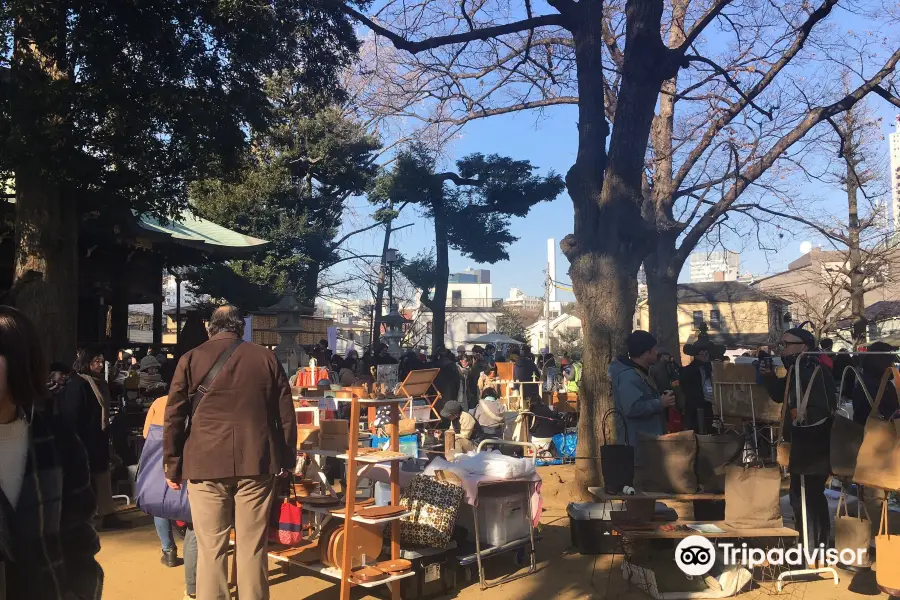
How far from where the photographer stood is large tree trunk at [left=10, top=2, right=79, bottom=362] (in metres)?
7.80

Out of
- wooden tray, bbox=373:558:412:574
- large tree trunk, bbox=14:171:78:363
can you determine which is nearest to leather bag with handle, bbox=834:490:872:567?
wooden tray, bbox=373:558:412:574

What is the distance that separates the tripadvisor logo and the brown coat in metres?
2.61

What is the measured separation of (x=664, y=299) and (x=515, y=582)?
526 inches

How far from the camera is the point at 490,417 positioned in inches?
425

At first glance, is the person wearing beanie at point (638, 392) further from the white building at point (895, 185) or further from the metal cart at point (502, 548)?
the white building at point (895, 185)

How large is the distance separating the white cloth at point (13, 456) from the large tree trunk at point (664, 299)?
52.4 feet

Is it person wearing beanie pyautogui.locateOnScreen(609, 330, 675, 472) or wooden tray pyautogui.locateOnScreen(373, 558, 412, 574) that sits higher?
person wearing beanie pyautogui.locateOnScreen(609, 330, 675, 472)

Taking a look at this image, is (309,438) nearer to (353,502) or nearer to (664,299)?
(353,502)

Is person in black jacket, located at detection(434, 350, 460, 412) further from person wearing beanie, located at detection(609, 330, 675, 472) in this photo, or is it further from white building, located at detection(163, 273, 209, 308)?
person wearing beanie, located at detection(609, 330, 675, 472)

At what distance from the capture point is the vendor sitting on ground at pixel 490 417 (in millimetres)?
10797

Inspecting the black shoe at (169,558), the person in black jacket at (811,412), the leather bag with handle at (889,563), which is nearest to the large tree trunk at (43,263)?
the black shoe at (169,558)

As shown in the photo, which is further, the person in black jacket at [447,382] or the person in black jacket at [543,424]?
the person in black jacket at [447,382]

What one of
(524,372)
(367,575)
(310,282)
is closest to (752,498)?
(367,575)

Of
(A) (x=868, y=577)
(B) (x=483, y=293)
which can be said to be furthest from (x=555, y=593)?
(B) (x=483, y=293)
